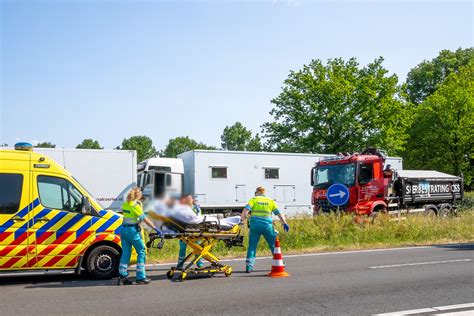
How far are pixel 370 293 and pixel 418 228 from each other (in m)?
9.77

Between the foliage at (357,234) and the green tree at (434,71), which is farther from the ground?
the green tree at (434,71)

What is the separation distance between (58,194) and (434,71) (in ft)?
193

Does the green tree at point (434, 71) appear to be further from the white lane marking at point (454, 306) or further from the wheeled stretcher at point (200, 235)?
the white lane marking at point (454, 306)

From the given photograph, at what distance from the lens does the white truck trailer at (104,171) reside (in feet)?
65.4

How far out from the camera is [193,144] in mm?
100688

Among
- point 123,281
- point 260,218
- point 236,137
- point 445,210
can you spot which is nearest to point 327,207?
point 445,210

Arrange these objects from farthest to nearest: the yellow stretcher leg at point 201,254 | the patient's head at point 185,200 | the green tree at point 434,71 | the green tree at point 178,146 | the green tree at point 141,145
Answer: the green tree at point 178,146 → the green tree at point 141,145 → the green tree at point 434,71 → the yellow stretcher leg at point 201,254 → the patient's head at point 185,200

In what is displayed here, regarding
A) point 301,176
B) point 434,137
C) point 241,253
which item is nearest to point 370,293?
point 241,253

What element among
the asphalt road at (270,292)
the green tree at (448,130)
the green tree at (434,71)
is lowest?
the asphalt road at (270,292)

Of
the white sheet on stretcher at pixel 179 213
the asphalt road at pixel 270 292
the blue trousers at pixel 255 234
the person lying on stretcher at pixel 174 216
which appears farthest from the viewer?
the blue trousers at pixel 255 234

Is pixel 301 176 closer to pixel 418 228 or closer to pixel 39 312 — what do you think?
pixel 418 228

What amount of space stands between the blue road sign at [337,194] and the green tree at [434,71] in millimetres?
44719

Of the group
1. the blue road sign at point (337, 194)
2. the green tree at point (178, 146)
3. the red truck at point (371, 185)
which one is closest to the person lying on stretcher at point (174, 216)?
the blue road sign at point (337, 194)

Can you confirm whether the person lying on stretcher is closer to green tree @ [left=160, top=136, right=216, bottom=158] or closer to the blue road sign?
the blue road sign
